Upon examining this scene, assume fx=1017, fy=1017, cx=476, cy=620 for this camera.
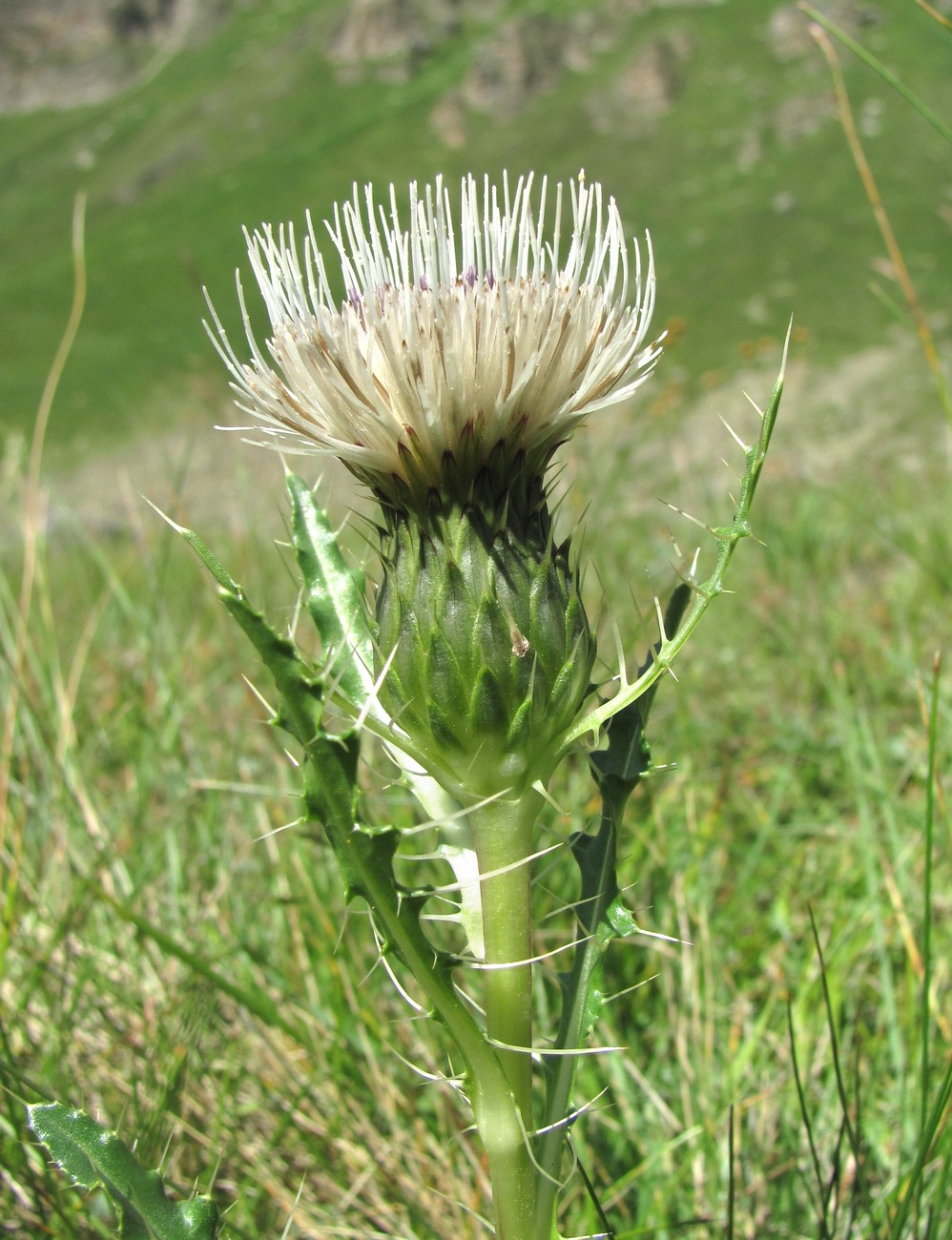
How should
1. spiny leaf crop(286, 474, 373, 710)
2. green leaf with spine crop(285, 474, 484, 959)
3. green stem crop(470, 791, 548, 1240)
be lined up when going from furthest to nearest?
spiny leaf crop(286, 474, 373, 710)
green leaf with spine crop(285, 474, 484, 959)
green stem crop(470, 791, 548, 1240)

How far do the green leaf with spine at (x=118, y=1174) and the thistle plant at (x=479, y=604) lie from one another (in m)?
0.36

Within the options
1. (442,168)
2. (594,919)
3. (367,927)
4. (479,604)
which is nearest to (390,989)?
(367,927)

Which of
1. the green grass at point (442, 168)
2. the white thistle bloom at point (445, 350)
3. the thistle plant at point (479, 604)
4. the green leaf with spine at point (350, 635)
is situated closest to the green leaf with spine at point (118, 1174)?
the thistle plant at point (479, 604)

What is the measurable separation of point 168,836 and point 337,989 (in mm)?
699

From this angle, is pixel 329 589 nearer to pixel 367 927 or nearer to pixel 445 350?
pixel 445 350

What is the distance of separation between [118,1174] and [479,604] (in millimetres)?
812

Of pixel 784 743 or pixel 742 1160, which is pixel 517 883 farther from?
pixel 784 743

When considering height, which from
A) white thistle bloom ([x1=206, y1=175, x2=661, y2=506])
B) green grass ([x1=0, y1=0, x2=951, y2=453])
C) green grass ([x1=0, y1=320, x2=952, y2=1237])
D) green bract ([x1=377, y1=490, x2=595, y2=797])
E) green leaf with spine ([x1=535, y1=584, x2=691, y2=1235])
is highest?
green grass ([x1=0, y1=0, x2=951, y2=453])

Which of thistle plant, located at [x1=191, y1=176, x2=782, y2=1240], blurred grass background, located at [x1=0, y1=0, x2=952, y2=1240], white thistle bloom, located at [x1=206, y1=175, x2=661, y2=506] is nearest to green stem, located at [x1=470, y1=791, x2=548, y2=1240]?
thistle plant, located at [x1=191, y1=176, x2=782, y2=1240]

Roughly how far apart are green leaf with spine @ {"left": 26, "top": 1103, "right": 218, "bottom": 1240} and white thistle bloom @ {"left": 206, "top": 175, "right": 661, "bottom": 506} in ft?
2.89

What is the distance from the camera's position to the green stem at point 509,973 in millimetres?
1282

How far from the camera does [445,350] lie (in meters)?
1.28

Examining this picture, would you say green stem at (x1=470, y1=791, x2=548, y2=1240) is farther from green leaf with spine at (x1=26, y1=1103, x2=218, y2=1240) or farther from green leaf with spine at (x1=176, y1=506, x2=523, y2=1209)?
green leaf with spine at (x1=26, y1=1103, x2=218, y2=1240)

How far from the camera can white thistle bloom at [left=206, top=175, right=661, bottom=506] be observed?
51.1 inches
